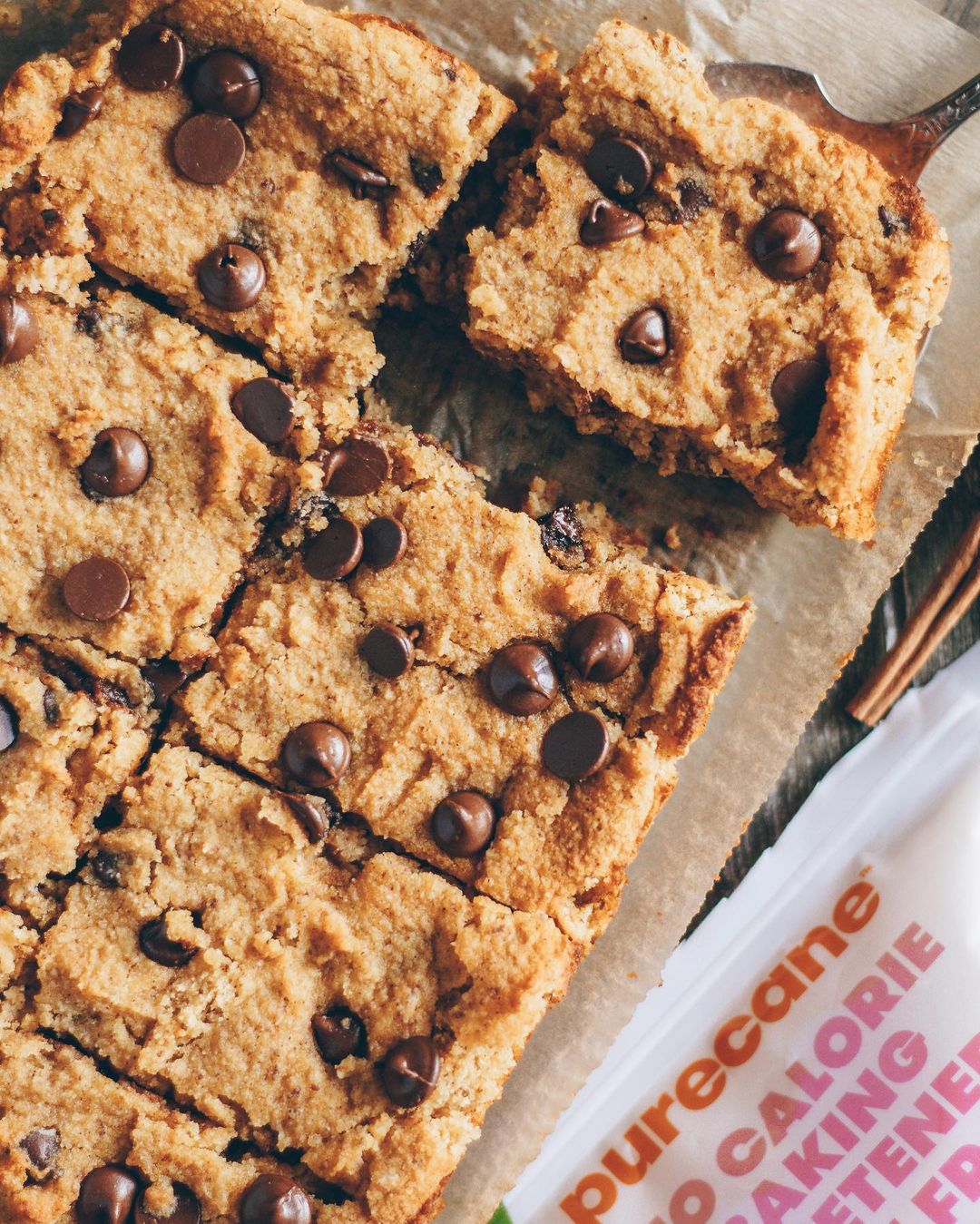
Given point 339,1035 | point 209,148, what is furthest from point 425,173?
point 339,1035

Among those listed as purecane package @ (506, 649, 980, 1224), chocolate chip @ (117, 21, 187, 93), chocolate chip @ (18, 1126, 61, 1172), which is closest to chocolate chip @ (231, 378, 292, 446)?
chocolate chip @ (117, 21, 187, 93)

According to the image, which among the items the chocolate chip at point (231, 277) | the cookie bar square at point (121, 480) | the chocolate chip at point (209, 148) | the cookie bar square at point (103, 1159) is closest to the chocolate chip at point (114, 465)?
the cookie bar square at point (121, 480)

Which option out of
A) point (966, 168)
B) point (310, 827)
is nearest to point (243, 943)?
point (310, 827)

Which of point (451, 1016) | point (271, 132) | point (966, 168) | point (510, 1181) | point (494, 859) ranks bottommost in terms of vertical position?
point (510, 1181)

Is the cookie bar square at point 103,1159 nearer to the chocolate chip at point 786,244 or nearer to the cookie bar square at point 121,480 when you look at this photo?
the cookie bar square at point 121,480

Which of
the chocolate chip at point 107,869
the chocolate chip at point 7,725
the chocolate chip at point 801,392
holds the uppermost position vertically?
the chocolate chip at point 801,392

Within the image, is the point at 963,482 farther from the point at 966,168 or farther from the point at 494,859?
the point at 494,859
